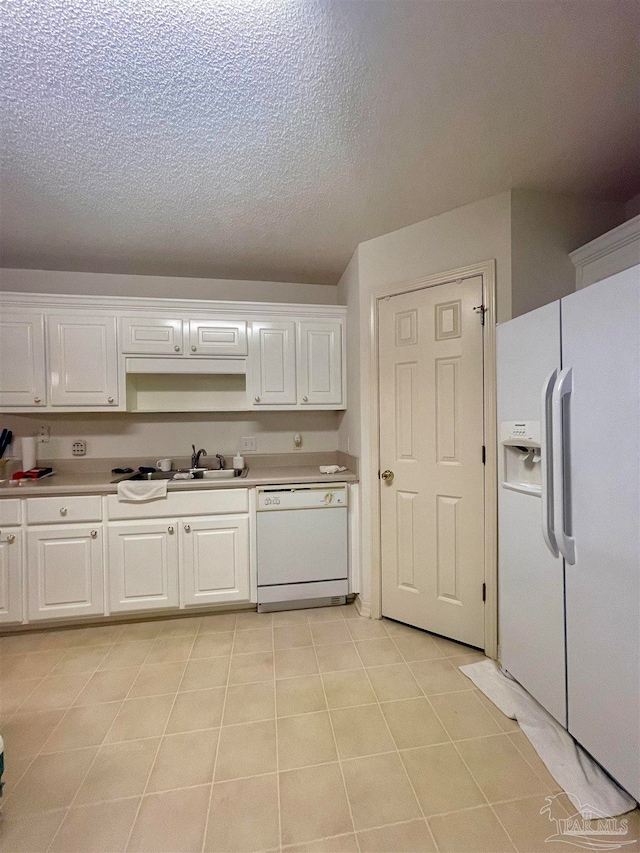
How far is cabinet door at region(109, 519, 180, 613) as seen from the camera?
7.50ft

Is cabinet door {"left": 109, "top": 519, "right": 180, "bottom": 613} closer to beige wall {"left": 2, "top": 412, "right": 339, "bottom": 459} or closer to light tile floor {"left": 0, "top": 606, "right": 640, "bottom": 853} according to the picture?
light tile floor {"left": 0, "top": 606, "right": 640, "bottom": 853}

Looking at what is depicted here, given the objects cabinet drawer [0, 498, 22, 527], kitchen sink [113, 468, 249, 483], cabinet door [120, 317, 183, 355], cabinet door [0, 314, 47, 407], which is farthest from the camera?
kitchen sink [113, 468, 249, 483]

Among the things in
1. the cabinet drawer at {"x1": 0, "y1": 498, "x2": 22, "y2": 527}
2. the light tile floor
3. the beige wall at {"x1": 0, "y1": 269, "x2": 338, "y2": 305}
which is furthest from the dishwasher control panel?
the beige wall at {"x1": 0, "y1": 269, "x2": 338, "y2": 305}

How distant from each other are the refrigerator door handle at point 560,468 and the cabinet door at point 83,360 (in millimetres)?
2650

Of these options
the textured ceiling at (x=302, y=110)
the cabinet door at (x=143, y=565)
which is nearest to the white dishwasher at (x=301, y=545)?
the cabinet door at (x=143, y=565)

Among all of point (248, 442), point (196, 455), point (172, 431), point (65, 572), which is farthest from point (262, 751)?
point (172, 431)

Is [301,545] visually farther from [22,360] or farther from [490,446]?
[22,360]

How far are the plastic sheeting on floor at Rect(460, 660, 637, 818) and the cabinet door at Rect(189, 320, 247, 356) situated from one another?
2.48m

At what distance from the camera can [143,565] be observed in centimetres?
232

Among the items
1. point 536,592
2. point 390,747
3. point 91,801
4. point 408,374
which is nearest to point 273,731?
point 390,747

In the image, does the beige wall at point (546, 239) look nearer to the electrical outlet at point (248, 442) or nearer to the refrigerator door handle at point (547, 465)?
the refrigerator door handle at point (547, 465)

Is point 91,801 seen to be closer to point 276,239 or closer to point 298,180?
point 298,180

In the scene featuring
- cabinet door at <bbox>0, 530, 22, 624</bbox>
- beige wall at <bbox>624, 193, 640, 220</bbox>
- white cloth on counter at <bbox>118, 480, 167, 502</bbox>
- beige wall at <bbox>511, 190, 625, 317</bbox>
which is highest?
beige wall at <bbox>624, 193, 640, 220</bbox>

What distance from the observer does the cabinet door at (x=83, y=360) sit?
2445 mm
